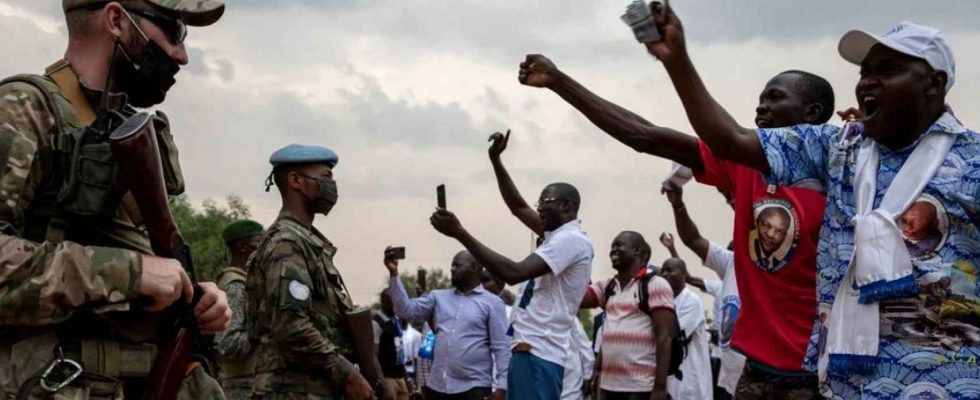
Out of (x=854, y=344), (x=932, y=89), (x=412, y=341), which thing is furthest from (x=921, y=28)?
(x=412, y=341)

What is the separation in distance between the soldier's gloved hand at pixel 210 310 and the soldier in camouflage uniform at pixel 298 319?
2932 mm

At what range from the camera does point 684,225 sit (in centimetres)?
837

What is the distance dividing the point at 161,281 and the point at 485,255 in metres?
5.39

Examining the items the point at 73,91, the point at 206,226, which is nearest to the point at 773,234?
the point at 73,91

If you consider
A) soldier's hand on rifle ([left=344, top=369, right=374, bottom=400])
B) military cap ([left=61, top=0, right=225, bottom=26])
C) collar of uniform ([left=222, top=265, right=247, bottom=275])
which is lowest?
soldier's hand on rifle ([left=344, top=369, right=374, bottom=400])

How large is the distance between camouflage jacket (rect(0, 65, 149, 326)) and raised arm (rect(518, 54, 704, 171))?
6.07 ft

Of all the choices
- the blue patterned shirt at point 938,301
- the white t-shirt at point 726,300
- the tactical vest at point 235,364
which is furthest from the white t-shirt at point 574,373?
the blue patterned shirt at point 938,301

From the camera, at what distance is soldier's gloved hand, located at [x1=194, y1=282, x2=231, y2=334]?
12.6 feet

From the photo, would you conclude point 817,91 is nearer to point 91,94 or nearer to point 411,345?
point 91,94

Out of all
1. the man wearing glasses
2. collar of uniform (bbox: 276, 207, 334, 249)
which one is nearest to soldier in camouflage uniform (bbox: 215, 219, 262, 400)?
collar of uniform (bbox: 276, 207, 334, 249)

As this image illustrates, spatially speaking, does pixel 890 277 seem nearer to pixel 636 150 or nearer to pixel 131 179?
pixel 636 150

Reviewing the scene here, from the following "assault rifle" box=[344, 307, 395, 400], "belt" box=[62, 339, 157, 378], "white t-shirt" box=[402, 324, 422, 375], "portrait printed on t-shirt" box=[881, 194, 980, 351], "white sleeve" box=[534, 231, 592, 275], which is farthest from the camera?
"white t-shirt" box=[402, 324, 422, 375]

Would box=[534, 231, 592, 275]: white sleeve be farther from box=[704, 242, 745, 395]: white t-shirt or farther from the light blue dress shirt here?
the light blue dress shirt

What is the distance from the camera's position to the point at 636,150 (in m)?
4.97
